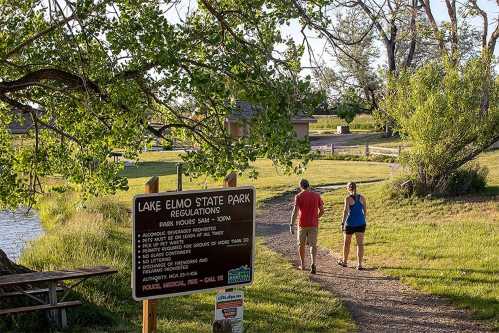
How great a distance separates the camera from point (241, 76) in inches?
263

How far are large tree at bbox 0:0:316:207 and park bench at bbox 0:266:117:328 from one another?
115cm

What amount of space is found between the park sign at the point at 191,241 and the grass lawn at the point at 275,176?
50.7 ft

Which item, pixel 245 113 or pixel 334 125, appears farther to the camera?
pixel 334 125

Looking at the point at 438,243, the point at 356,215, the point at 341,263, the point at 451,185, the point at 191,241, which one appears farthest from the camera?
the point at 451,185

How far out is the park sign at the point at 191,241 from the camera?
559 cm

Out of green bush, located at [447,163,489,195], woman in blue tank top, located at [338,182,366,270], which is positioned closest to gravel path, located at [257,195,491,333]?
woman in blue tank top, located at [338,182,366,270]

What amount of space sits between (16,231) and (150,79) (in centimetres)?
1290

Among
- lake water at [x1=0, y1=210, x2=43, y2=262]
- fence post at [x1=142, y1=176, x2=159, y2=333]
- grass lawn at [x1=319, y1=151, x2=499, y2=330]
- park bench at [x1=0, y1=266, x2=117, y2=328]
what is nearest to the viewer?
fence post at [x1=142, y1=176, x2=159, y2=333]

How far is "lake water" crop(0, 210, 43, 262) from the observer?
1577cm

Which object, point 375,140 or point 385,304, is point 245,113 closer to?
point 385,304

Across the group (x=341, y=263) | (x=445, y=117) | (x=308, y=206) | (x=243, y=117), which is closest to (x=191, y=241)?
(x=243, y=117)

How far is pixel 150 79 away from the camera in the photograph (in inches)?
283

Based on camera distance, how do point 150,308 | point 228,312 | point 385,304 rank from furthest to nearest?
point 385,304 → point 228,312 → point 150,308

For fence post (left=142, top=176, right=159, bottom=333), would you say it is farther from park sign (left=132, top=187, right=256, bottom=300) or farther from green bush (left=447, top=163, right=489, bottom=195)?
green bush (left=447, top=163, right=489, bottom=195)
